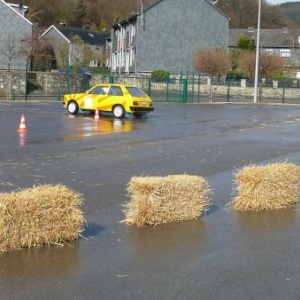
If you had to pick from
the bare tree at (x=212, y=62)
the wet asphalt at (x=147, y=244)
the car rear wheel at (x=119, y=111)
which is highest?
the bare tree at (x=212, y=62)

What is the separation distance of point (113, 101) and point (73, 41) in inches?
1815

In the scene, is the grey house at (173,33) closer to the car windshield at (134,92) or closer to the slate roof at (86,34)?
the slate roof at (86,34)

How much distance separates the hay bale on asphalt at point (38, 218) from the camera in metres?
6.52

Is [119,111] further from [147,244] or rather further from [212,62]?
[212,62]

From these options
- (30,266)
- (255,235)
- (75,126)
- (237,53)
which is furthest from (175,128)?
(237,53)

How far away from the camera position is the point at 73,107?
→ 29.7 meters

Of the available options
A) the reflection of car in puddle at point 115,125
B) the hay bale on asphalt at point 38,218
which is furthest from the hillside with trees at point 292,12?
the hay bale on asphalt at point 38,218

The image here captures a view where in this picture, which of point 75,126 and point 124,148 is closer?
point 124,148

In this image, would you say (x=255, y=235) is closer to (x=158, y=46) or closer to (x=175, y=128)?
A: (x=175, y=128)

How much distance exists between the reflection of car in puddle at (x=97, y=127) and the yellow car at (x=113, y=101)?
1.19 metres

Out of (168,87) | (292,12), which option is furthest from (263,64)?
(292,12)

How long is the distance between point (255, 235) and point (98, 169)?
211 inches

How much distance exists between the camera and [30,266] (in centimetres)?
619

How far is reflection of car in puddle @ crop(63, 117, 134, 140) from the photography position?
20.0 metres
